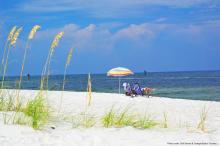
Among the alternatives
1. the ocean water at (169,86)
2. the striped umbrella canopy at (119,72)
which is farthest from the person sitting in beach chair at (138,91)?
the ocean water at (169,86)

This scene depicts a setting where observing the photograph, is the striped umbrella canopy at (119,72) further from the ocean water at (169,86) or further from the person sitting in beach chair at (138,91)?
the ocean water at (169,86)

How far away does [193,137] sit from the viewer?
5.79 m

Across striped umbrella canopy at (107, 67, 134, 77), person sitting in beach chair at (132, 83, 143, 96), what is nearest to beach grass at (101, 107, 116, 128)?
person sitting in beach chair at (132, 83, 143, 96)

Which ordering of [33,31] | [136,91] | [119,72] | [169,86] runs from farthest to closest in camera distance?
[169,86]
[119,72]
[136,91]
[33,31]

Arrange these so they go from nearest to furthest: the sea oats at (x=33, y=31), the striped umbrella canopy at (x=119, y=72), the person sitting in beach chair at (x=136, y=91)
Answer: the sea oats at (x=33, y=31) → the person sitting in beach chair at (x=136, y=91) → the striped umbrella canopy at (x=119, y=72)

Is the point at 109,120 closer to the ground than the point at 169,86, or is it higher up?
closer to the ground

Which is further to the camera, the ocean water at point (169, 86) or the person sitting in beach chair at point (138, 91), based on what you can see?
the ocean water at point (169, 86)

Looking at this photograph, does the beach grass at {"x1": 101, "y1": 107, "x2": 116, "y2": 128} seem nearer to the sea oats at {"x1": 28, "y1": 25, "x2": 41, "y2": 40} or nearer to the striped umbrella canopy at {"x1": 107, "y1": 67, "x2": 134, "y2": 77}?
the sea oats at {"x1": 28, "y1": 25, "x2": 41, "y2": 40}

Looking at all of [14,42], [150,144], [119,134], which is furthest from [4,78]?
[150,144]

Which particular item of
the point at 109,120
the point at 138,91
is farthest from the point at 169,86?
the point at 109,120

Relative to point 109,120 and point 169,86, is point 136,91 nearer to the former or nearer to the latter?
point 109,120

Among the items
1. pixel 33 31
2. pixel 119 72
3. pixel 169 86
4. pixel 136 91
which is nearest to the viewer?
pixel 33 31

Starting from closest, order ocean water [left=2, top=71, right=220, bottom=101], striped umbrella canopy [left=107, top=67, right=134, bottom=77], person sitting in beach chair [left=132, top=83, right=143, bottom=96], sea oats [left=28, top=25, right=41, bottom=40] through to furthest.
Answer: sea oats [left=28, top=25, right=41, bottom=40], person sitting in beach chair [left=132, top=83, right=143, bottom=96], striped umbrella canopy [left=107, top=67, right=134, bottom=77], ocean water [left=2, top=71, right=220, bottom=101]

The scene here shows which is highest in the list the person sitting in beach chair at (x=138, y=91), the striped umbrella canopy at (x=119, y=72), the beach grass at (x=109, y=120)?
the striped umbrella canopy at (x=119, y=72)
